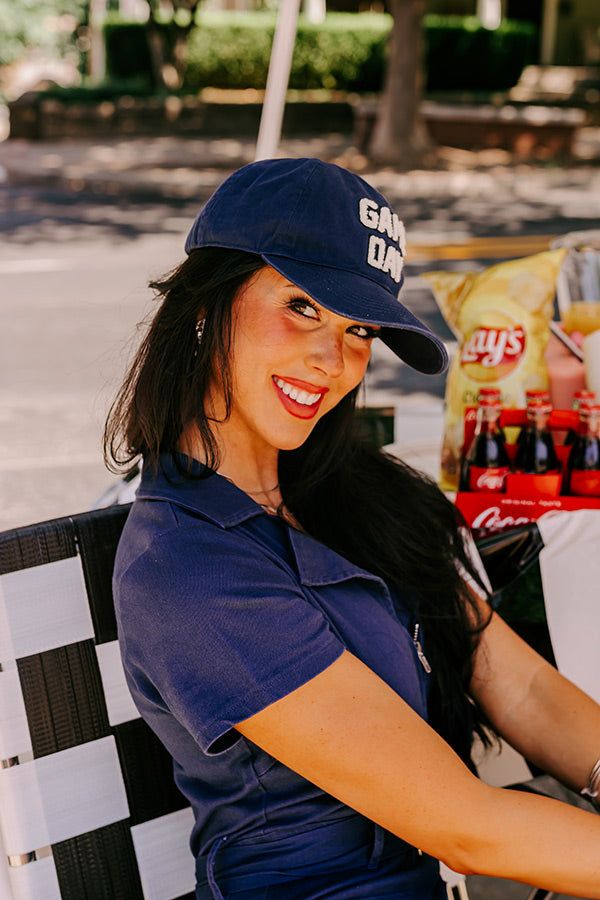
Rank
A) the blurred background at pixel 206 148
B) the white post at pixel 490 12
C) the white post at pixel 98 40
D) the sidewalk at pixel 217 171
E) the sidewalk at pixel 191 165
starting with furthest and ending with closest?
the white post at pixel 490 12, the white post at pixel 98 40, the sidewalk at pixel 191 165, the sidewalk at pixel 217 171, the blurred background at pixel 206 148

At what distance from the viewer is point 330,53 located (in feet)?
59.1

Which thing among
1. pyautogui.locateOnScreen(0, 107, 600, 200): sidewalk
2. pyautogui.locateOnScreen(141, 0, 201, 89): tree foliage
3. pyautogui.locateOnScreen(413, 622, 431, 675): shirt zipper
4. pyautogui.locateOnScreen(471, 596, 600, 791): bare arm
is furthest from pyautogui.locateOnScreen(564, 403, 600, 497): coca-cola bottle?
pyautogui.locateOnScreen(141, 0, 201, 89): tree foliage

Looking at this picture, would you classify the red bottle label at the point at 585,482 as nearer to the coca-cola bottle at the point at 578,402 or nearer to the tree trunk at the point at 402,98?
the coca-cola bottle at the point at 578,402

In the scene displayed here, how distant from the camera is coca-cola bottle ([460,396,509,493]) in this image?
1986mm

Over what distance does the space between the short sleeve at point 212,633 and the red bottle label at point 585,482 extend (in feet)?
2.94

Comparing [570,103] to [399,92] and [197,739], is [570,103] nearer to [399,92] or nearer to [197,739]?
[399,92]

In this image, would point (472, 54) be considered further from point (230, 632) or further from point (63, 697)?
point (230, 632)

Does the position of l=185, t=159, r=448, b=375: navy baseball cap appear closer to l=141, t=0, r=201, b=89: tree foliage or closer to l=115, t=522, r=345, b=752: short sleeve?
l=115, t=522, r=345, b=752: short sleeve

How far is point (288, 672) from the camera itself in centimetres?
125

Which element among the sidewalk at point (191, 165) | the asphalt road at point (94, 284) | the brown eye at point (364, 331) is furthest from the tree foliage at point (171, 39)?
the brown eye at point (364, 331)

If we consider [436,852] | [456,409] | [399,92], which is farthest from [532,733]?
[399,92]

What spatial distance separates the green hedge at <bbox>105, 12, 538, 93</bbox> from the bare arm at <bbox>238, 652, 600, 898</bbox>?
18.0m

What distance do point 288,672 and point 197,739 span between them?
145 mm

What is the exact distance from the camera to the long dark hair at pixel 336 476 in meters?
1.48
